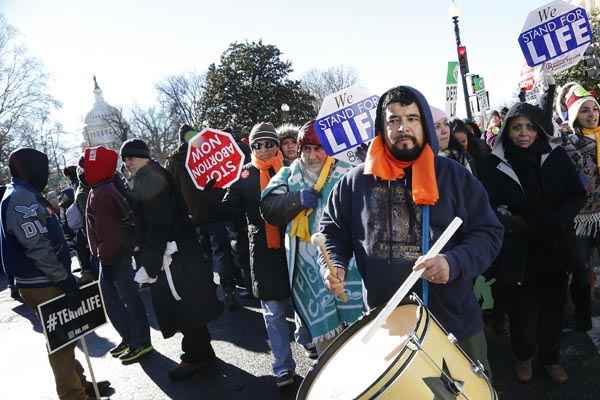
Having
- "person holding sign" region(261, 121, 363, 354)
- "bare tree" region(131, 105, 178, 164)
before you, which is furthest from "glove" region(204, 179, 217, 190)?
"bare tree" region(131, 105, 178, 164)

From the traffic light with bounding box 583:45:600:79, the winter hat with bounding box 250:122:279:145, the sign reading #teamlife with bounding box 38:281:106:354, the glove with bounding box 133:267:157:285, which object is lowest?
the sign reading #teamlife with bounding box 38:281:106:354

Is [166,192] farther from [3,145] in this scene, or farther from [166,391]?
[3,145]

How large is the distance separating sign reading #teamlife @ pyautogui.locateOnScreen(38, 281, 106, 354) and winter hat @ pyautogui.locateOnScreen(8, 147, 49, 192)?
97 centimetres

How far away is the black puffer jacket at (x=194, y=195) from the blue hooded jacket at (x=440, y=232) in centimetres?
331

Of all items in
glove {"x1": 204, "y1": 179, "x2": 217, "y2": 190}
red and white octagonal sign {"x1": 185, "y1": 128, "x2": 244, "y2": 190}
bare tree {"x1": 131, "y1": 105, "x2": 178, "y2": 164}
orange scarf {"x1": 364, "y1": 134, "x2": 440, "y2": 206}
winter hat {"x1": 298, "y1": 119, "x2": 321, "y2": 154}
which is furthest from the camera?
bare tree {"x1": 131, "y1": 105, "x2": 178, "y2": 164}

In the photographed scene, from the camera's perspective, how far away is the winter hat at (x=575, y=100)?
406cm

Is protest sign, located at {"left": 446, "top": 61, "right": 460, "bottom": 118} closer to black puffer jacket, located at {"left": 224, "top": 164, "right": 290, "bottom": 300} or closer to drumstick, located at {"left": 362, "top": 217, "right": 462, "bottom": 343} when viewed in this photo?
black puffer jacket, located at {"left": 224, "top": 164, "right": 290, "bottom": 300}

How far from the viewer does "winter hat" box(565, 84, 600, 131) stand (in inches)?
160

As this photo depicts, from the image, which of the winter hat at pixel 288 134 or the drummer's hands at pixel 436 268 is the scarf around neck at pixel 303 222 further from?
the drummer's hands at pixel 436 268

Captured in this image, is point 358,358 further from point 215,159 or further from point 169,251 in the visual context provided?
point 215,159

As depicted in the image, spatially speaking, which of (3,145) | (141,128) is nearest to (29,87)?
(3,145)

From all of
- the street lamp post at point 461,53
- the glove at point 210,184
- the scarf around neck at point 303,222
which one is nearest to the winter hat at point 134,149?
the glove at point 210,184

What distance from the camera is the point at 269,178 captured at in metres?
3.91

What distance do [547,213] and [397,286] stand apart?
5.56ft
